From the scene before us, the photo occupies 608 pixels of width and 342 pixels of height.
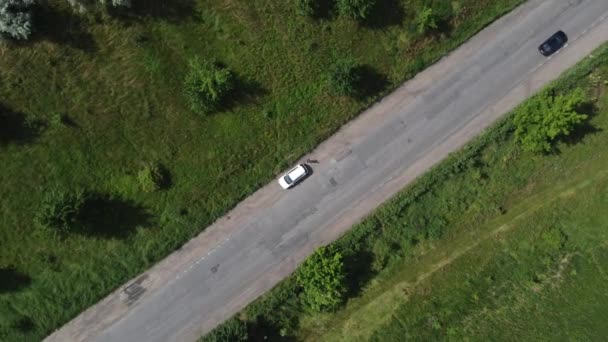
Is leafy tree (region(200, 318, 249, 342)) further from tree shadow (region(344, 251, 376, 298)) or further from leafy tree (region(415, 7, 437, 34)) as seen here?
leafy tree (region(415, 7, 437, 34))

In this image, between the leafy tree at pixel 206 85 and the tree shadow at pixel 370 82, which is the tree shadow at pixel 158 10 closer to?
the leafy tree at pixel 206 85

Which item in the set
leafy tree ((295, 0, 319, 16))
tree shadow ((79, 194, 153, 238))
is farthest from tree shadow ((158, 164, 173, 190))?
leafy tree ((295, 0, 319, 16))

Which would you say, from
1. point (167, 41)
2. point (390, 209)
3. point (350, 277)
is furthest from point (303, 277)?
point (167, 41)

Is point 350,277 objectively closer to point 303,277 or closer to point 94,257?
point 303,277

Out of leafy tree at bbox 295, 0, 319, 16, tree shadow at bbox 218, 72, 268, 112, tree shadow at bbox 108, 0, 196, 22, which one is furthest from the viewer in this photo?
tree shadow at bbox 218, 72, 268, 112

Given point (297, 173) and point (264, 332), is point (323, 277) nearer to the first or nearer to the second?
point (264, 332)
